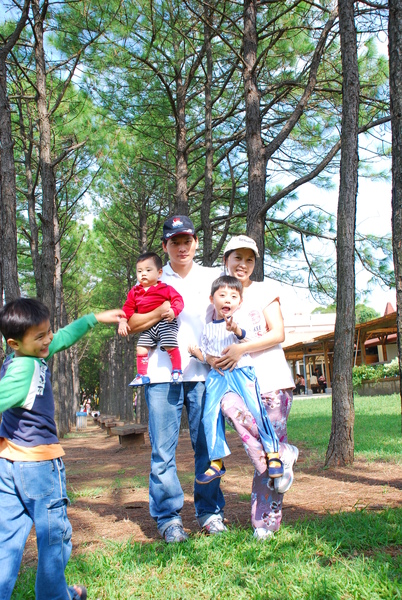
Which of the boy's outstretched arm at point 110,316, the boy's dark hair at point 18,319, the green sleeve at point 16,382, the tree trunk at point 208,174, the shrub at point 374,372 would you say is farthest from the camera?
the shrub at point 374,372

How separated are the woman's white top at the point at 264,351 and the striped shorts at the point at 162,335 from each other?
1.34ft

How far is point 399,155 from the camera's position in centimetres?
365

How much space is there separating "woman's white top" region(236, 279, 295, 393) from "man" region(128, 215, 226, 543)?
297 mm

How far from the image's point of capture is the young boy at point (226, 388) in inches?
113

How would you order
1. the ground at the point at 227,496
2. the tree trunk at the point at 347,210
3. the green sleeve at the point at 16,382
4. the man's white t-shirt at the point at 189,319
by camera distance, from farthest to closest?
the tree trunk at the point at 347,210 → the ground at the point at 227,496 → the man's white t-shirt at the point at 189,319 → the green sleeve at the point at 16,382

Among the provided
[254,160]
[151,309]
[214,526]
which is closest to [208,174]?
[254,160]

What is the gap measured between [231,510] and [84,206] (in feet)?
49.6

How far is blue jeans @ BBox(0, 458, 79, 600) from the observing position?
2.08m

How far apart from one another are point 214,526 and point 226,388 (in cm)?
82

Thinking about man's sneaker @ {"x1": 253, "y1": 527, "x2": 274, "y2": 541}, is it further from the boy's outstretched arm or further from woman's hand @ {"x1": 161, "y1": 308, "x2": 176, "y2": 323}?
the boy's outstretched arm

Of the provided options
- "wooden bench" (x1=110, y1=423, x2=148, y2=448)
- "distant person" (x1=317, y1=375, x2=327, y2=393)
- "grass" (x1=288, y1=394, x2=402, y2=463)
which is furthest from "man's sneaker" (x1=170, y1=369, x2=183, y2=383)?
"distant person" (x1=317, y1=375, x2=327, y2=393)

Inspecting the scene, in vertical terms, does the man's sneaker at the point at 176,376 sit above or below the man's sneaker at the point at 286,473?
above

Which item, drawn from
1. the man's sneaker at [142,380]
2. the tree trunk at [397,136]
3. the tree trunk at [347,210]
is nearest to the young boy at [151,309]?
the man's sneaker at [142,380]

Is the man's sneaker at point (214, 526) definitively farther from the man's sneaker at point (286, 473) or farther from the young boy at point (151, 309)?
the young boy at point (151, 309)
